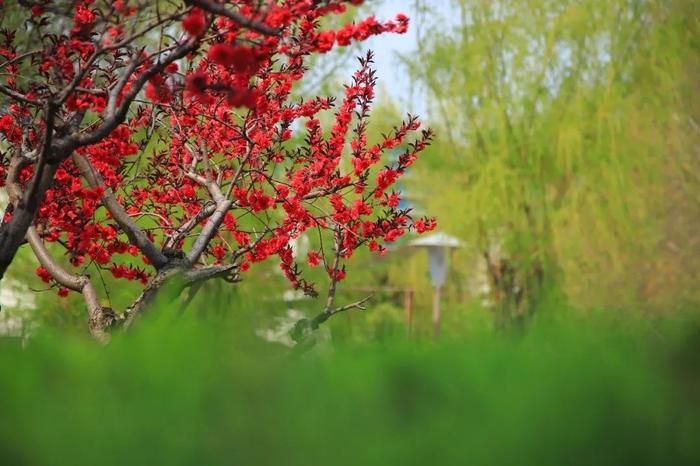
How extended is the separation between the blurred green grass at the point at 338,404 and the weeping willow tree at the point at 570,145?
14319 mm

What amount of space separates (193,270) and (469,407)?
4.26 meters

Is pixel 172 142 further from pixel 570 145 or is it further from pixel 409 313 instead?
pixel 570 145

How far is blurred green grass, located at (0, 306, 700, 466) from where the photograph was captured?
174cm

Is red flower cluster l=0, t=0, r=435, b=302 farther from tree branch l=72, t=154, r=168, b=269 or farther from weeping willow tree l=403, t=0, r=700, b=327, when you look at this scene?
weeping willow tree l=403, t=0, r=700, b=327

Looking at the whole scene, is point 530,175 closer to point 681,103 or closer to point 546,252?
point 546,252

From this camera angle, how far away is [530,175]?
1803cm

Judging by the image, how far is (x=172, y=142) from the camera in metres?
7.60

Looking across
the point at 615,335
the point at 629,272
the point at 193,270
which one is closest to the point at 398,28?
the point at 193,270

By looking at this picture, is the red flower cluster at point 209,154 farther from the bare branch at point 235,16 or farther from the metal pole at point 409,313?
the metal pole at point 409,313

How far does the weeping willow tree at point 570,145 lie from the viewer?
1661 centimetres

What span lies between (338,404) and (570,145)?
1633 cm

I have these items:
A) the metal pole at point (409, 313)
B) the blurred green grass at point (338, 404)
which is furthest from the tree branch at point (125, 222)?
the blurred green grass at point (338, 404)

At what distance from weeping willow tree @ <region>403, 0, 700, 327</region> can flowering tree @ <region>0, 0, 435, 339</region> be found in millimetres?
9756

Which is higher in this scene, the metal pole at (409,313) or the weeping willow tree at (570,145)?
the weeping willow tree at (570,145)
